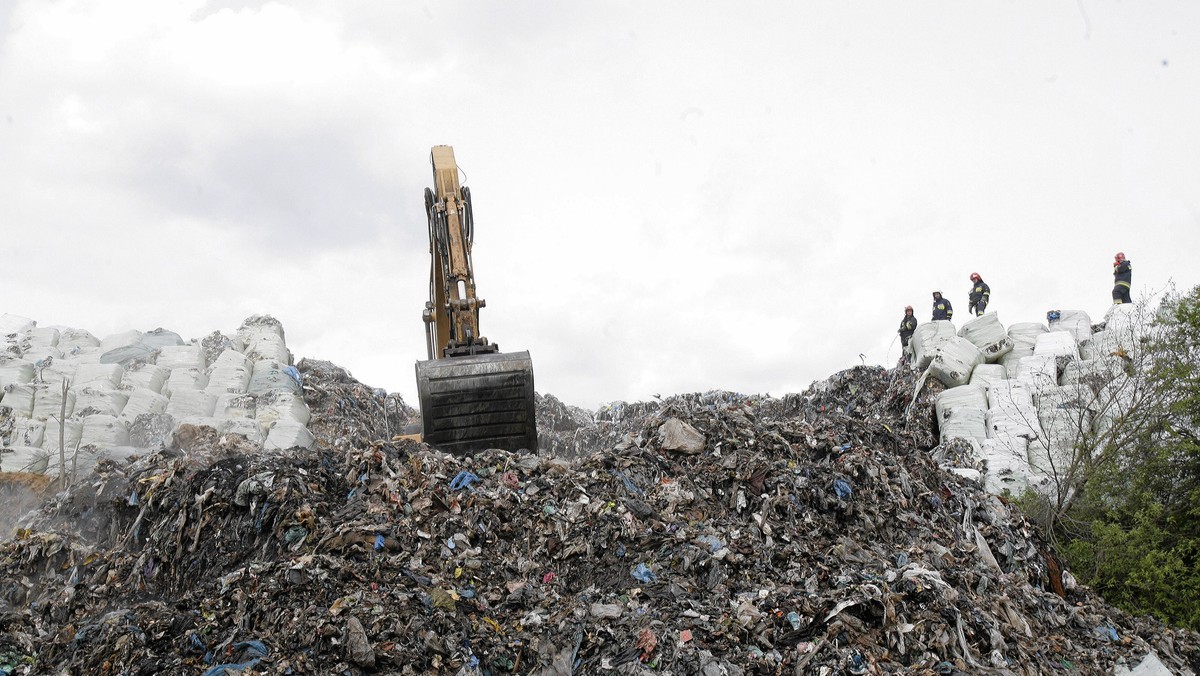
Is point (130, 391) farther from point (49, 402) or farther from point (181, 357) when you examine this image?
point (181, 357)

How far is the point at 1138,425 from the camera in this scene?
33.1ft

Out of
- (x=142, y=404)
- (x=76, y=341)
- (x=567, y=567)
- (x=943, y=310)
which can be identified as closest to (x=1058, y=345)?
(x=943, y=310)

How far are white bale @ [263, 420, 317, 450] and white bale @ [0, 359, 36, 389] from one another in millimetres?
3446

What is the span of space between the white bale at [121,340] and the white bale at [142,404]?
5.86 feet

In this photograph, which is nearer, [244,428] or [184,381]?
[244,428]

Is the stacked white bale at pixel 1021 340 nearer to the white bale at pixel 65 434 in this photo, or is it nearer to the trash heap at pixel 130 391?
the trash heap at pixel 130 391

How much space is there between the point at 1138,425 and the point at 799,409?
5.17 meters

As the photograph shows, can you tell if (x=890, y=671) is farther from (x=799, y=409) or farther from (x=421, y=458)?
(x=799, y=409)

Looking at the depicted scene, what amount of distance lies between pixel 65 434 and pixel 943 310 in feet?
40.9

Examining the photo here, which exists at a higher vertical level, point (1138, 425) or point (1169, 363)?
point (1169, 363)

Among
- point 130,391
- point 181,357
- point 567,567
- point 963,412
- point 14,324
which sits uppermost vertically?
point 14,324

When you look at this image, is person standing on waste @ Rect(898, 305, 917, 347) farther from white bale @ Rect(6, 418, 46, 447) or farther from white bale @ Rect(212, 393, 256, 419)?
white bale @ Rect(6, 418, 46, 447)

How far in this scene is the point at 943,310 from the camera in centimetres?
1552

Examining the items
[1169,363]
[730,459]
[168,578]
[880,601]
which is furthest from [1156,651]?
[168,578]
